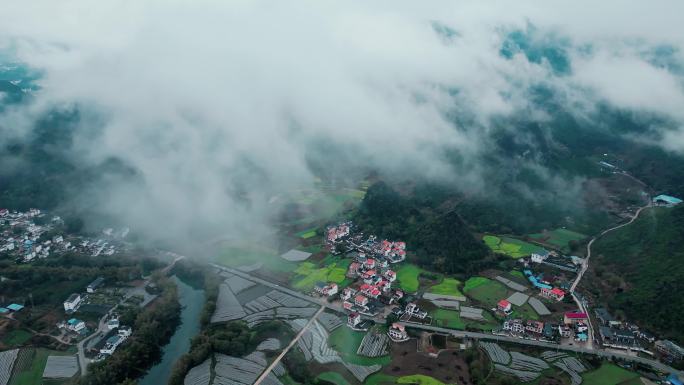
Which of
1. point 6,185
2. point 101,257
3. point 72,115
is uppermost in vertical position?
point 72,115

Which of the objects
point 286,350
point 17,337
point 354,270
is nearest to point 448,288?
point 354,270

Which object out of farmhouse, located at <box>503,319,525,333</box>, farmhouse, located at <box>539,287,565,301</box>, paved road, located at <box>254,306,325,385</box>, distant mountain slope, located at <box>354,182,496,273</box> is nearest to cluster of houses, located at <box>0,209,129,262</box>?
paved road, located at <box>254,306,325,385</box>

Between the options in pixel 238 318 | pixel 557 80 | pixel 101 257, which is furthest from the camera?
pixel 557 80

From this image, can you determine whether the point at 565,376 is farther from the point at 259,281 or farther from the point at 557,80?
the point at 557,80

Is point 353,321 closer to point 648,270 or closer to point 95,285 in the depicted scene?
point 95,285

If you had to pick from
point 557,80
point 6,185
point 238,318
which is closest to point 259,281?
point 238,318
